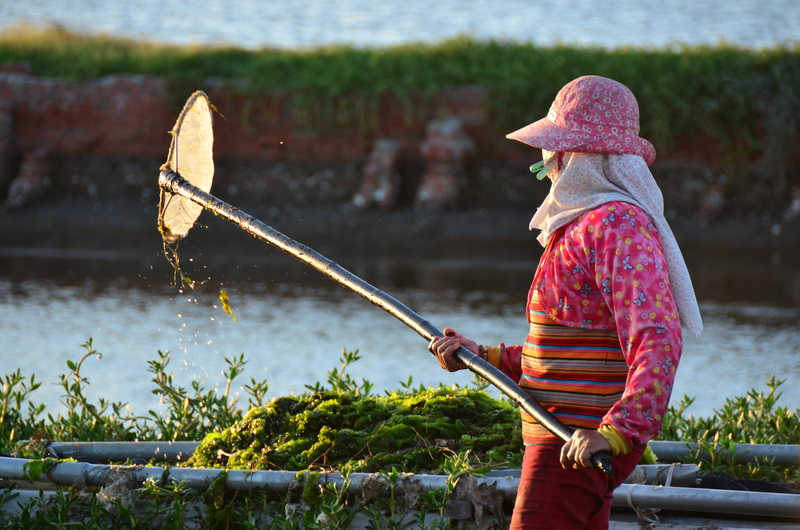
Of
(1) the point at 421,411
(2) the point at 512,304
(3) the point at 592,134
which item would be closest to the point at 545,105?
(2) the point at 512,304

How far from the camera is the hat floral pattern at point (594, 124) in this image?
Result: 6.97ft

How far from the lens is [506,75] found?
38.5ft

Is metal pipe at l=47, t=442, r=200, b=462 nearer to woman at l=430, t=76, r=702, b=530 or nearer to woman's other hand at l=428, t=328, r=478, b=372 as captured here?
woman's other hand at l=428, t=328, r=478, b=372

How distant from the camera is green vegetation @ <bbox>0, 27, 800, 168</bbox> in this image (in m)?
11.2

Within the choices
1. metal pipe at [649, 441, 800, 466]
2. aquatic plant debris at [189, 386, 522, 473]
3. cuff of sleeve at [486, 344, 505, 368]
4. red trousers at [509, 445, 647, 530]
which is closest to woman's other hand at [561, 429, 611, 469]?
red trousers at [509, 445, 647, 530]

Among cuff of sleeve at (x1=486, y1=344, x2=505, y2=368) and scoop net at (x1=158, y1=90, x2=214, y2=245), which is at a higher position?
scoop net at (x1=158, y1=90, x2=214, y2=245)

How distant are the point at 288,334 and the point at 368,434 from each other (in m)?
4.21

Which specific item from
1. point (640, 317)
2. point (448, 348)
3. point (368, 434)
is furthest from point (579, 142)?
point (368, 434)

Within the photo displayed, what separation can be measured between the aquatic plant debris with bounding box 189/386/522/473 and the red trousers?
921 mm

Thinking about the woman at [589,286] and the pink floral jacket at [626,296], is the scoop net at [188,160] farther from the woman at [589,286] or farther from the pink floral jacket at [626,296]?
the pink floral jacket at [626,296]

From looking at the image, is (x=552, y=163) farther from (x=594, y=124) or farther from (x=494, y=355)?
(x=494, y=355)

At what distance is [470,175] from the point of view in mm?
11805

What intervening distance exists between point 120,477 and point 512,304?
5.87m

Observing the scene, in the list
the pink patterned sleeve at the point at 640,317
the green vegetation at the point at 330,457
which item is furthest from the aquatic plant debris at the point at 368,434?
the pink patterned sleeve at the point at 640,317
